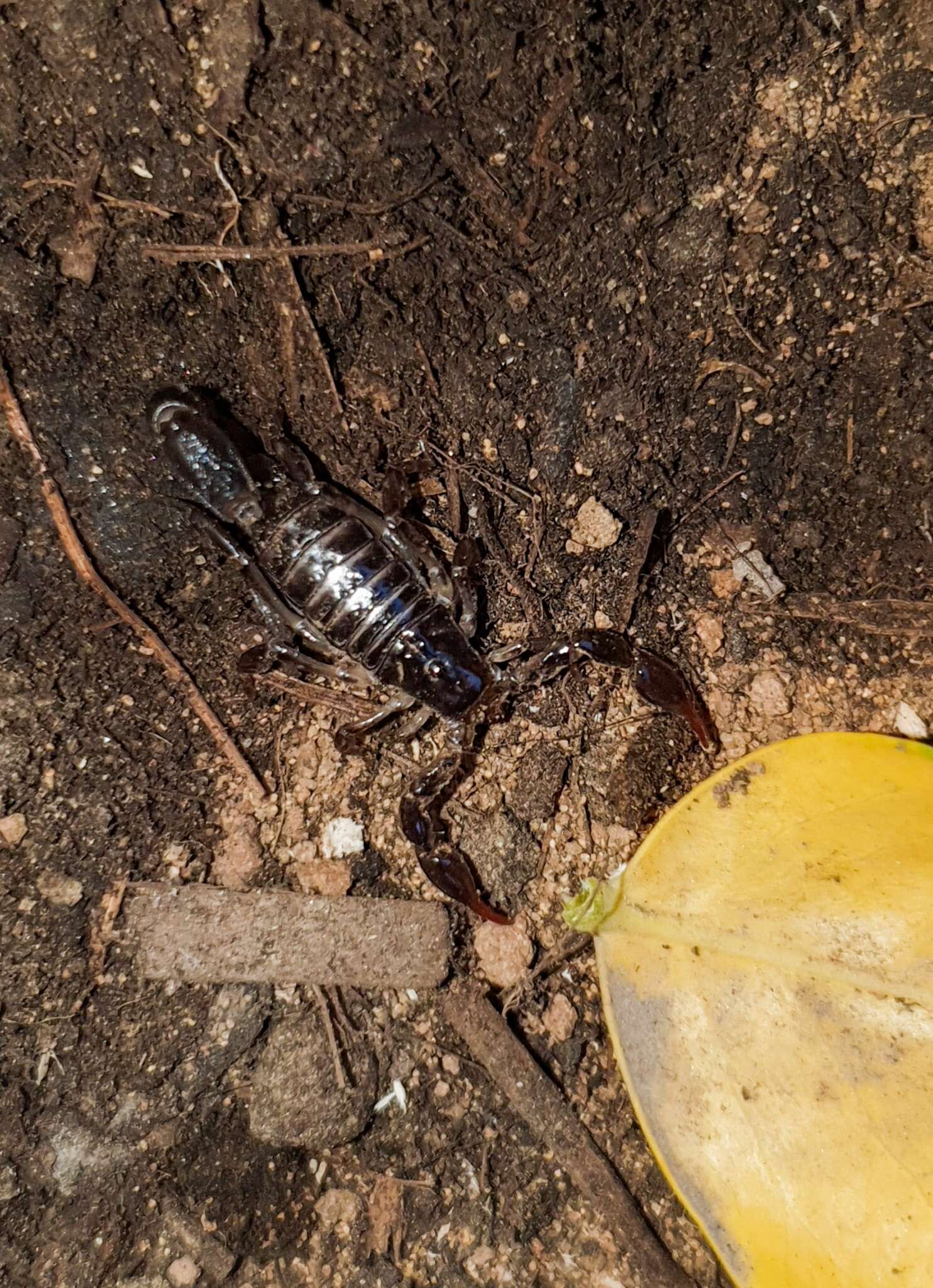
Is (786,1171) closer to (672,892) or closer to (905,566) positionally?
(672,892)

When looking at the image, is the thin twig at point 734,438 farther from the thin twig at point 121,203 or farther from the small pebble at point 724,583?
the thin twig at point 121,203

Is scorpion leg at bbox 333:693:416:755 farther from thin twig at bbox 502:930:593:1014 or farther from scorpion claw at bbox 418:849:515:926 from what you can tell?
thin twig at bbox 502:930:593:1014

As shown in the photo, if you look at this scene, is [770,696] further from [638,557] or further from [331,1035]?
[331,1035]

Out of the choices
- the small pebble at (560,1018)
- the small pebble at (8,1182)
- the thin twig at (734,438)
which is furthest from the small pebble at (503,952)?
the thin twig at (734,438)

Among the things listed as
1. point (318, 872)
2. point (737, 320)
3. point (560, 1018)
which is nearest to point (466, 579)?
point (318, 872)

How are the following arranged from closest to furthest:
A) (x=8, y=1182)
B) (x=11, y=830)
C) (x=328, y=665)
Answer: (x=8, y=1182)
(x=11, y=830)
(x=328, y=665)
